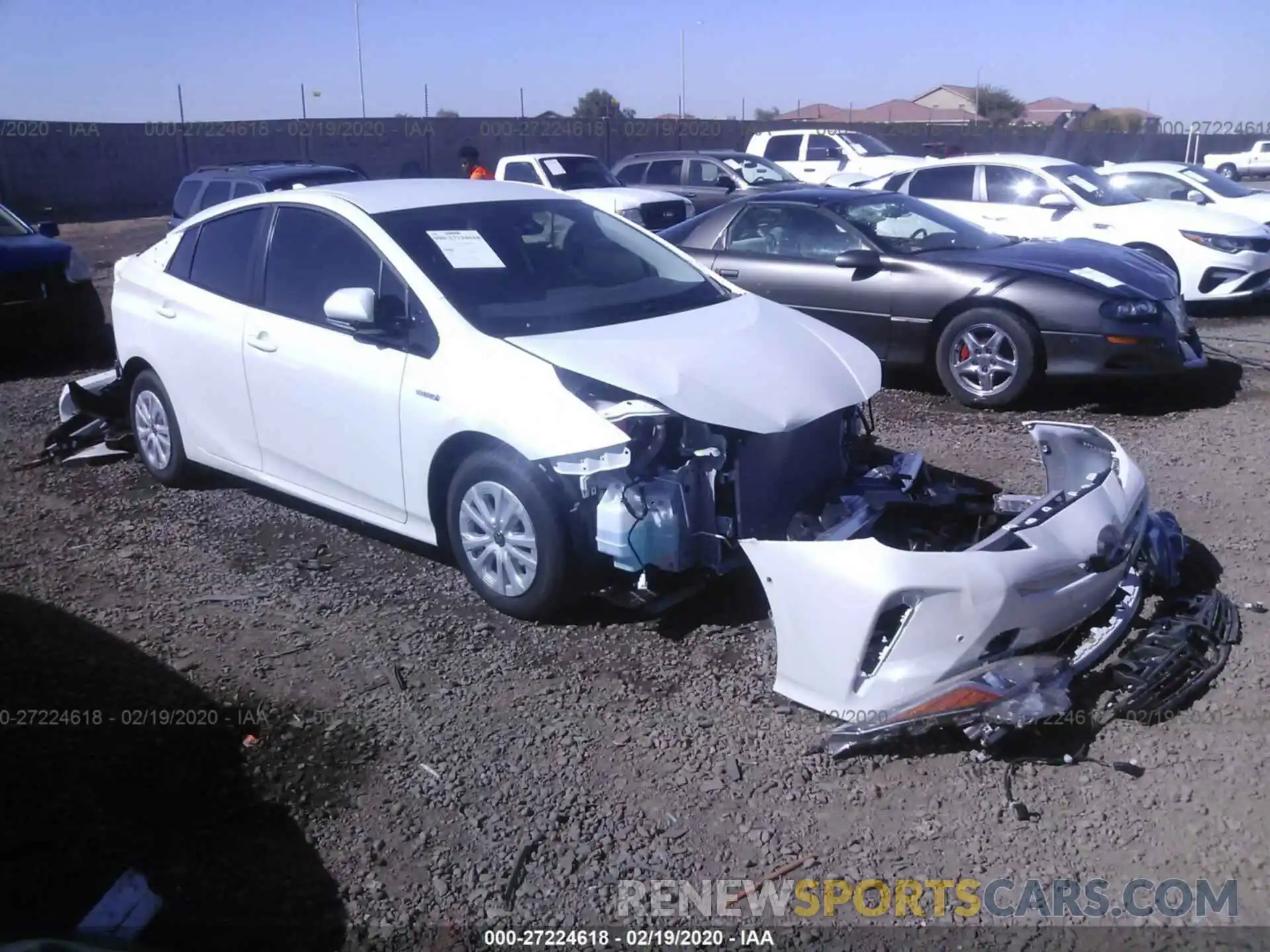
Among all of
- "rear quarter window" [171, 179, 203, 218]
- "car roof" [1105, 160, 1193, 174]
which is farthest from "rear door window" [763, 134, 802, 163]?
"rear quarter window" [171, 179, 203, 218]

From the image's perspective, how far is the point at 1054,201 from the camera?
11484mm

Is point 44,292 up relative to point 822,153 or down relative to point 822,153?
down

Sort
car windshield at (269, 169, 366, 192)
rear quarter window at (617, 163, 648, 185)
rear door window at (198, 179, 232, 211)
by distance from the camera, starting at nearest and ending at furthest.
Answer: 1. car windshield at (269, 169, 366, 192)
2. rear door window at (198, 179, 232, 211)
3. rear quarter window at (617, 163, 648, 185)

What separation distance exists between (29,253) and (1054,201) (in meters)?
9.79

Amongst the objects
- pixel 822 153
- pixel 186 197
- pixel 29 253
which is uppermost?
pixel 822 153

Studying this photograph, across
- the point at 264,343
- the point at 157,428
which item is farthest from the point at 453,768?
the point at 157,428

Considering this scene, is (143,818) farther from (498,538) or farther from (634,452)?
(634,452)

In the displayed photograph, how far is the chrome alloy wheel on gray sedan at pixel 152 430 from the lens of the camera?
6.21 metres

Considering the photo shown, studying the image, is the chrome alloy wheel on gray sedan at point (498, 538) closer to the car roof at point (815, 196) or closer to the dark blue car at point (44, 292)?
the car roof at point (815, 196)

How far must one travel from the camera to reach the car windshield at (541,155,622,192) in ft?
52.7

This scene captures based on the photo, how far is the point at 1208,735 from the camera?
3.66 meters

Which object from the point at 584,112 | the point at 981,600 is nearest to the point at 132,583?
the point at 981,600

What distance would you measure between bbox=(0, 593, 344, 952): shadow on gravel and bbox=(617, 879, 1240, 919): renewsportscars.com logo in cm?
91

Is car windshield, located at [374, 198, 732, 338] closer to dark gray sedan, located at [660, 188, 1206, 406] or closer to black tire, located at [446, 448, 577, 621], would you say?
black tire, located at [446, 448, 577, 621]
